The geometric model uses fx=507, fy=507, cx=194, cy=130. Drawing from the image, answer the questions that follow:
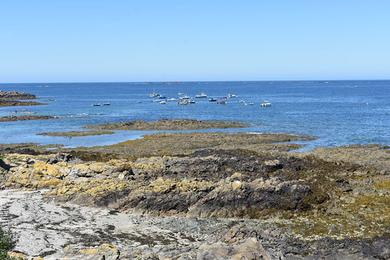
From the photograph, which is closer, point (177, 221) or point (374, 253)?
point (374, 253)

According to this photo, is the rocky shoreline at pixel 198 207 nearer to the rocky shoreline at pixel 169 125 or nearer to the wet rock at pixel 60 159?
the wet rock at pixel 60 159

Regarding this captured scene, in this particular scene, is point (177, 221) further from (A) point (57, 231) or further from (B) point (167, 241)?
(A) point (57, 231)

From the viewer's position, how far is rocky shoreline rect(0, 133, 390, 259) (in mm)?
22609

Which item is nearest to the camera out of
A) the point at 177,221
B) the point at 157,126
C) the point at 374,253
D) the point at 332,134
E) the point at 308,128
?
the point at 374,253

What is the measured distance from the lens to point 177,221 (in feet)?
93.0

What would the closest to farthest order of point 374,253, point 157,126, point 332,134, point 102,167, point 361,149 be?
point 374,253
point 102,167
point 361,149
point 332,134
point 157,126

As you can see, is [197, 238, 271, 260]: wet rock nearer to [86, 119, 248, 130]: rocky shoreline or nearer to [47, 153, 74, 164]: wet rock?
[47, 153, 74, 164]: wet rock

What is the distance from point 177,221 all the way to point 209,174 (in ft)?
30.5

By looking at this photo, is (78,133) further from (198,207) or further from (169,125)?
(198,207)

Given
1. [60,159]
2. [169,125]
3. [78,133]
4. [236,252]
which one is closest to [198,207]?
[236,252]

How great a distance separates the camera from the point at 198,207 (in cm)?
2988

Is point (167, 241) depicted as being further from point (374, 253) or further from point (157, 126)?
point (157, 126)

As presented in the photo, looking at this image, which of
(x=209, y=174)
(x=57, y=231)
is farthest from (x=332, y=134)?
(x=57, y=231)

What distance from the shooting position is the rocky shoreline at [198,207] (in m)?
22.6
